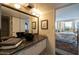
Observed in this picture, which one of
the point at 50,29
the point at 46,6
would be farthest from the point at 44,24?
the point at 46,6

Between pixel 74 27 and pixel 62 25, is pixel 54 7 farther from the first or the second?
pixel 74 27

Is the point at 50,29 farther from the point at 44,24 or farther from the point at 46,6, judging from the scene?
the point at 46,6

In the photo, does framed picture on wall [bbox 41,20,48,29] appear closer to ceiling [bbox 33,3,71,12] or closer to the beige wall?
the beige wall

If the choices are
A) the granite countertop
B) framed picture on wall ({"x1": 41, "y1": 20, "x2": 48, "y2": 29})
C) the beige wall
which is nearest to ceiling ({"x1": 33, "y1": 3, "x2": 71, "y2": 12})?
the beige wall

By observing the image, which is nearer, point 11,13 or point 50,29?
point 11,13

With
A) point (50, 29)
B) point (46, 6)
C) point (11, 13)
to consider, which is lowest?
point (50, 29)

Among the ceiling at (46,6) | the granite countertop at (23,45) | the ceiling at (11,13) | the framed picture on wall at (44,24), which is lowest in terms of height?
the granite countertop at (23,45)

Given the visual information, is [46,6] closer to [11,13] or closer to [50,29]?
[50,29]

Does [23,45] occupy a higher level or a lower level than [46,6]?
lower

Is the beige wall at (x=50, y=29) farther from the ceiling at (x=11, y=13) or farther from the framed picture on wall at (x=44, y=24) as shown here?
the ceiling at (x=11, y=13)

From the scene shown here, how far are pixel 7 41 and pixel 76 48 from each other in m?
0.98

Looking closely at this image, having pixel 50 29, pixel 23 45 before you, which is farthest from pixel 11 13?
pixel 50 29

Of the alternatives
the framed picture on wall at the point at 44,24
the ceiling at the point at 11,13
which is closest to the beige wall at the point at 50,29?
the framed picture on wall at the point at 44,24
